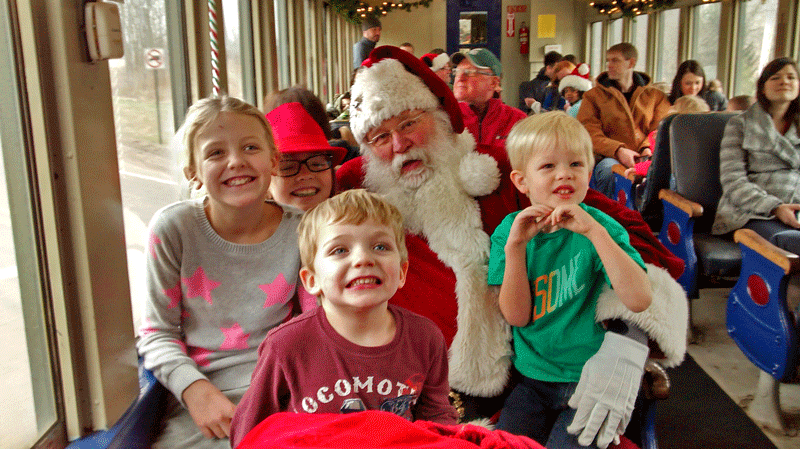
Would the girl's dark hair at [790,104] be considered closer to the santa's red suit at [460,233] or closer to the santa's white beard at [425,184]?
the santa's red suit at [460,233]

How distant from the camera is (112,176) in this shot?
43.6 inches

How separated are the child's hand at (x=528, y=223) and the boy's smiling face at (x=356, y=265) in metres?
0.40

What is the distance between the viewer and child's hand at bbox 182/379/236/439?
3.84 ft

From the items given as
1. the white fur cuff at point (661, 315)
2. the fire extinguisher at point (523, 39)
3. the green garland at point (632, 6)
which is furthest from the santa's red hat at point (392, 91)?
the fire extinguisher at point (523, 39)

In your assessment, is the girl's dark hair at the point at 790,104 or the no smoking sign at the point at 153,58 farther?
the girl's dark hair at the point at 790,104

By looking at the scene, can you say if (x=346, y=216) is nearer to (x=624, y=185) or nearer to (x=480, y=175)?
(x=480, y=175)

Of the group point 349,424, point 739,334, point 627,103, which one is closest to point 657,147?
point 739,334

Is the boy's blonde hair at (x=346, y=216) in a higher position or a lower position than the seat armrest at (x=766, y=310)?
higher

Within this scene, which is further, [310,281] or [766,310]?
[766,310]

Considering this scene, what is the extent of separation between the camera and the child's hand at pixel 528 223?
1339 mm

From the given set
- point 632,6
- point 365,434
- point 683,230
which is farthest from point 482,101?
point 632,6

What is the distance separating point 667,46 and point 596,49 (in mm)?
3016

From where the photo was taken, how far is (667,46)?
888cm

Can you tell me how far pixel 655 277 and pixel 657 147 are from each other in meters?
1.96
